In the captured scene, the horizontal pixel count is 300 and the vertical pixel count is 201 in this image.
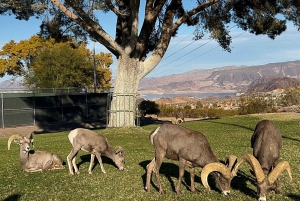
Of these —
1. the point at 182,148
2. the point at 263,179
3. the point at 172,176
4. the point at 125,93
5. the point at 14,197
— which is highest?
the point at 125,93

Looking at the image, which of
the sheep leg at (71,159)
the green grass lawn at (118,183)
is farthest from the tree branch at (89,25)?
the sheep leg at (71,159)

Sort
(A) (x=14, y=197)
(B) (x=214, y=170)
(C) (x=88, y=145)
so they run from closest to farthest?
(B) (x=214, y=170)
(A) (x=14, y=197)
(C) (x=88, y=145)

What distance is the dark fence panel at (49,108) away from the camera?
35.6 metres

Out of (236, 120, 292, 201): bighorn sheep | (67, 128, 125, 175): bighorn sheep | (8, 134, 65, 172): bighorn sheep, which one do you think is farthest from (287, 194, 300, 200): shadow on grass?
(8, 134, 65, 172): bighorn sheep

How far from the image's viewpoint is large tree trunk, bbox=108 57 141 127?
74.0 ft

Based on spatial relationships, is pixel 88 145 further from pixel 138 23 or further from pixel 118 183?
pixel 138 23

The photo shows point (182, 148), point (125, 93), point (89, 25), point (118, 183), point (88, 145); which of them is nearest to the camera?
point (182, 148)

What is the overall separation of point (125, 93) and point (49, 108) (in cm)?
1853

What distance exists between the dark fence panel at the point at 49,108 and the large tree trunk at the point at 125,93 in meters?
16.4

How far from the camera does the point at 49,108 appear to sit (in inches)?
1521

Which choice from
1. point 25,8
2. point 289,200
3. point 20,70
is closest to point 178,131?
point 289,200

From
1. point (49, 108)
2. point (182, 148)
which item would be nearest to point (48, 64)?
point (49, 108)

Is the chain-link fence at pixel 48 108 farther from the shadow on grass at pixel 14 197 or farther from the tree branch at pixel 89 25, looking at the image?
the shadow on grass at pixel 14 197

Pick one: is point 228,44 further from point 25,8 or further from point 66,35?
point 25,8
